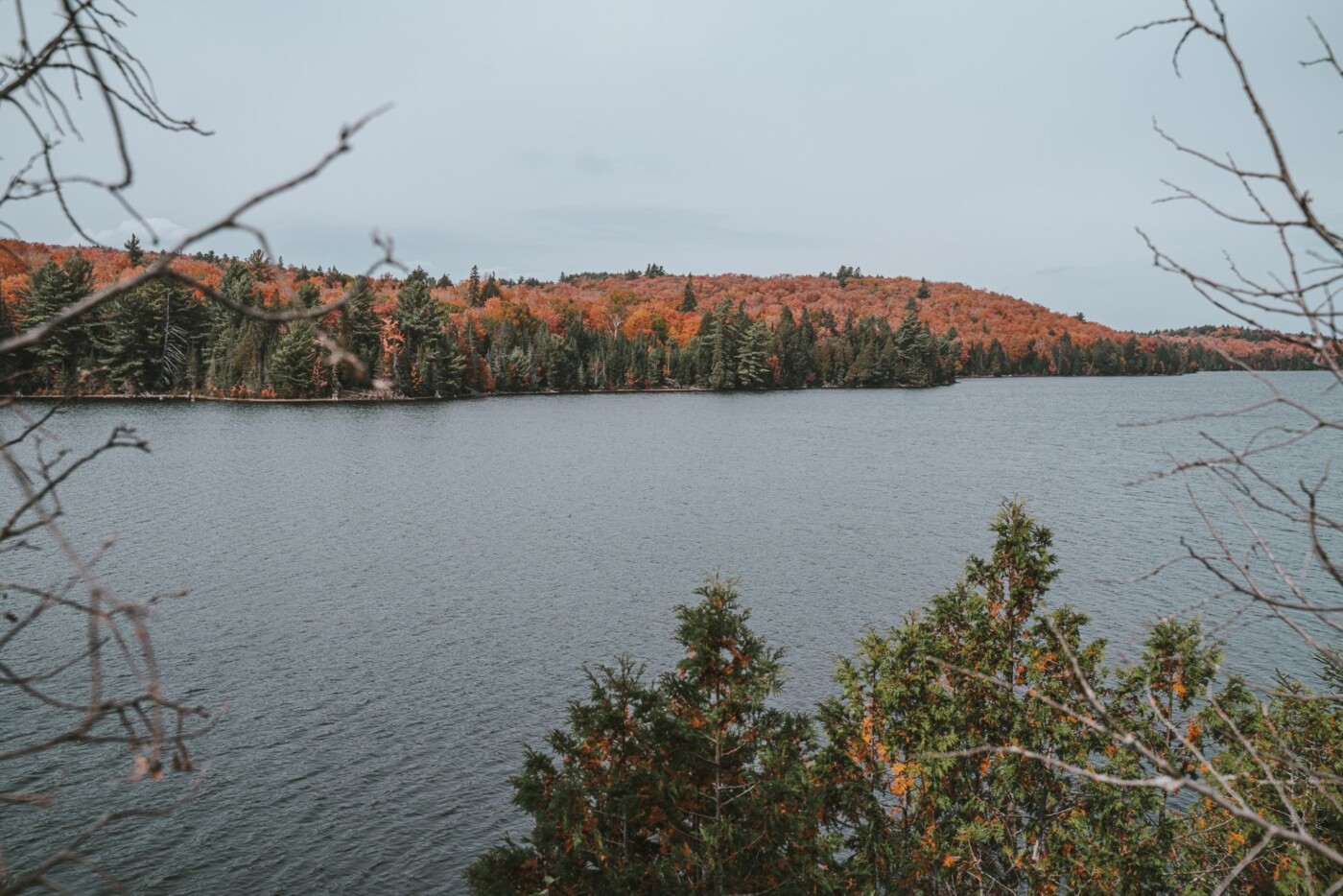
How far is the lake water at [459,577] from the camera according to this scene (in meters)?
15.0

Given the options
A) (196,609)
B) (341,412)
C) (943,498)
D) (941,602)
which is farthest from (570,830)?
(341,412)

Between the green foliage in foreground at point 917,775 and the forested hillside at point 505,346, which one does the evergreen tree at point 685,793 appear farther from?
the forested hillside at point 505,346

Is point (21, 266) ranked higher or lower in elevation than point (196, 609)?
higher

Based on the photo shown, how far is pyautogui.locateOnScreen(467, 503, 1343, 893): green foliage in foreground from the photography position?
8.34m

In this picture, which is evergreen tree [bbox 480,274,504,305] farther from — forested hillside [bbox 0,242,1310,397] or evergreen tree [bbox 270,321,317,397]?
evergreen tree [bbox 270,321,317,397]

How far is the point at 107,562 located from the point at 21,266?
103 feet

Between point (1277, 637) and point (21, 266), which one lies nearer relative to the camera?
point (21, 266)

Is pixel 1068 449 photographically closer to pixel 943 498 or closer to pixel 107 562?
pixel 943 498

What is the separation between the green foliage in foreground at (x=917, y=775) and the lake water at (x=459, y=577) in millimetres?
4730

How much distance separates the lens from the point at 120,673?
783 inches

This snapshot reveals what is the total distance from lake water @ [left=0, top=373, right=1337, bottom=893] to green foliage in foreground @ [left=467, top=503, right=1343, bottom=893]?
4730mm

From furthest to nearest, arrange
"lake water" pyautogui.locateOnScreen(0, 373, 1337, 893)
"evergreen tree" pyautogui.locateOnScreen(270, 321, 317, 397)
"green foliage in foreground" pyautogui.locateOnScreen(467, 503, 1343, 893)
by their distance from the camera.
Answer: "evergreen tree" pyautogui.locateOnScreen(270, 321, 317, 397) → "lake water" pyautogui.locateOnScreen(0, 373, 1337, 893) → "green foliage in foreground" pyautogui.locateOnScreen(467, 503, 1343, 893)

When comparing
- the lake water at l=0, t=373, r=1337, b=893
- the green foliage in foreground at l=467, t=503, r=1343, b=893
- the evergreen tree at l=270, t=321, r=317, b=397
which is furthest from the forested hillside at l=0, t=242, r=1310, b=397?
the green foliage in foreground at l=467, t=503, r=1343, b=893

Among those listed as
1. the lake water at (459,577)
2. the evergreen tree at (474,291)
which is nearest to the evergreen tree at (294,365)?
the lake water at (459,577)
